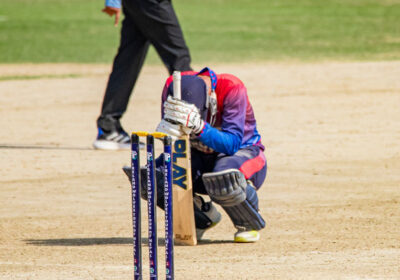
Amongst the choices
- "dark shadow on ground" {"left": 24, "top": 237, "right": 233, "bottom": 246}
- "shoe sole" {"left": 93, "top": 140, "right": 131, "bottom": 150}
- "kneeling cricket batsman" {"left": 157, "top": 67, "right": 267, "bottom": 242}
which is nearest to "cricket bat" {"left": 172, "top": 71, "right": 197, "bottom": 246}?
"kneeling cricket batsman" {"left": 157, "top": 67, "right": 267, "bottom": 242}

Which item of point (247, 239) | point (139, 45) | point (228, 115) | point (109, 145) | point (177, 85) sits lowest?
point (109, 145)

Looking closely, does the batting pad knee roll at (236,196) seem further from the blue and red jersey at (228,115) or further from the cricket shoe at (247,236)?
the blue and red jersey at (228,115)

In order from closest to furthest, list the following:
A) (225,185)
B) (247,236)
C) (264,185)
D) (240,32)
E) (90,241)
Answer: (225,185) < (247,236) < (90,241) < (264,185) < (240,32)

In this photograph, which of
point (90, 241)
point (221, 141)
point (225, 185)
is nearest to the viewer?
point (225, 185)

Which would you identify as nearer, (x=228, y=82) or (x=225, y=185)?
(x=225, y=185)

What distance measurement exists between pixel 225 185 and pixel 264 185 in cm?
229

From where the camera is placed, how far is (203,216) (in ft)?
20.6

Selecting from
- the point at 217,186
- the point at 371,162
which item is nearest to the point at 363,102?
the point at 371,162

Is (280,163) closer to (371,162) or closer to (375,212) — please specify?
(371,162)

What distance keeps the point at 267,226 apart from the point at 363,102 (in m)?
5.58

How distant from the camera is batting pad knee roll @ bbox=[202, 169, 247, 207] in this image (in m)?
5.71

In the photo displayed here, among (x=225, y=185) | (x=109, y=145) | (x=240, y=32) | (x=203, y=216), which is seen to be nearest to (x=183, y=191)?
(x=225, y=185)

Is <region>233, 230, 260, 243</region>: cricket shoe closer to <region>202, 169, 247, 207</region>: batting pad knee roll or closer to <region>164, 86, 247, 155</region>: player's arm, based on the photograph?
<region>202, 169, 247, 207</region>: batting pad knee roll

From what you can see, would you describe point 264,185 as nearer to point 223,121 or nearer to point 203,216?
point 203,216
